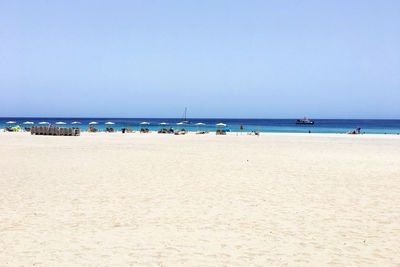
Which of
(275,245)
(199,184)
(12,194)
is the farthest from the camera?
(199,184)

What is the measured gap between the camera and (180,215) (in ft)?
23.8

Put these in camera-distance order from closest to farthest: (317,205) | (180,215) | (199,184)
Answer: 1. (180,215)
2. (317,205)
3. (199,184)

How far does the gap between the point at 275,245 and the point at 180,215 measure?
233 cm

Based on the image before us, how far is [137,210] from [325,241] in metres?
3.95

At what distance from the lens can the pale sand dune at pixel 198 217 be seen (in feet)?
17.0

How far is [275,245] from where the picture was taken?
561 centimetres

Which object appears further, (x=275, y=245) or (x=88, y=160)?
(x=88, y=160)

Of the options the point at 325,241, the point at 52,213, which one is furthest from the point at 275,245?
the point at 52,213

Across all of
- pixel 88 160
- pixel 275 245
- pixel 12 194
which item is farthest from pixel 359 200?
pixel 88 160

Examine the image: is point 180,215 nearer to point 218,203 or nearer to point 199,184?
point 218,203

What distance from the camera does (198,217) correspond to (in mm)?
7109

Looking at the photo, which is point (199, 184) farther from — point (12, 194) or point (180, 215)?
point (12, 194)

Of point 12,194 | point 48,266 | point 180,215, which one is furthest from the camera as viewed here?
point 12,194

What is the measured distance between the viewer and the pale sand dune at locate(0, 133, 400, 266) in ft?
17.0
